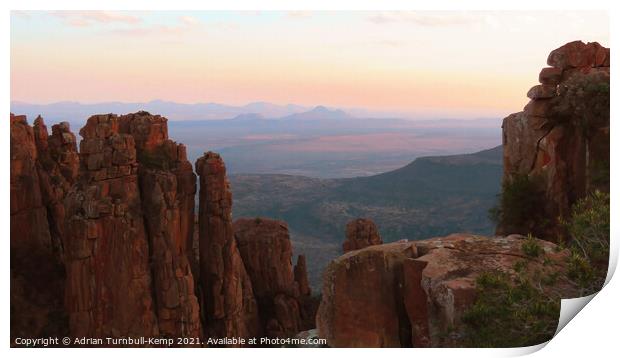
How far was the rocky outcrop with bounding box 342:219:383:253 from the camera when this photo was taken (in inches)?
1809

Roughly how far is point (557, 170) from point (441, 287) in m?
8.85

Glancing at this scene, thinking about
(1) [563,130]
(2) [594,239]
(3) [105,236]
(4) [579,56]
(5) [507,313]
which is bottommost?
(3) [105,236]

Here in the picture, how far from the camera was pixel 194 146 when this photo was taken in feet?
138

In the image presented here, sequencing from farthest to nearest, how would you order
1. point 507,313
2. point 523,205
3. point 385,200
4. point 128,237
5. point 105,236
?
point 385,200 < point 128,237 < point 105,236 < point 523,205 < point 507,313

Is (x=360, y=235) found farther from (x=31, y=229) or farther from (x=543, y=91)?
(x=543, y=91)

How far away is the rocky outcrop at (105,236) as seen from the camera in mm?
33000

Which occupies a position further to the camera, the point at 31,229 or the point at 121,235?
the point at 31,229

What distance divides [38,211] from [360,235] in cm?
2116

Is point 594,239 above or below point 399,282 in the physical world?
above

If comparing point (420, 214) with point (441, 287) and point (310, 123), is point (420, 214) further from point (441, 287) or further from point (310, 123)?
point (441, 287)

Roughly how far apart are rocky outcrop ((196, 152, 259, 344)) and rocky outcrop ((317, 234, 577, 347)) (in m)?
22.6

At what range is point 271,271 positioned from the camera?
4691 cm

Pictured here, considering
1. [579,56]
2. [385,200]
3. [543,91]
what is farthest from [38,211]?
[385,200]

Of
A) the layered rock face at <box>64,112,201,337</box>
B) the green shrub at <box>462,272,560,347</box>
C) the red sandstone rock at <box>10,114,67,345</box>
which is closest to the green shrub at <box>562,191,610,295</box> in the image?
the green shrub at <box>462,272,560,347</box>
